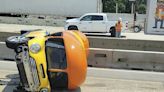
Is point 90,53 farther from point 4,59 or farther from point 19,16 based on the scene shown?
point 19,16

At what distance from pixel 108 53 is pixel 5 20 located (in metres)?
28.3

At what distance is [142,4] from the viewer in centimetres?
9588

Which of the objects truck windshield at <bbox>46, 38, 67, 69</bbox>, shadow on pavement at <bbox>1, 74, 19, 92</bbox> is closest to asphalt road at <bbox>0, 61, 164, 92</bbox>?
shadow on pavement at <bbox>1, 74, 19, 92</bbox>

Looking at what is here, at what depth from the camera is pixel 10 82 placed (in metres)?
8.11

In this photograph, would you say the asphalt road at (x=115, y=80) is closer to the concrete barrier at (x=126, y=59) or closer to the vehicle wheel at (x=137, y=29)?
the concrete barrier at (x=126, y=59)

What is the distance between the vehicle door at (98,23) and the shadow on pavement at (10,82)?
1671cm

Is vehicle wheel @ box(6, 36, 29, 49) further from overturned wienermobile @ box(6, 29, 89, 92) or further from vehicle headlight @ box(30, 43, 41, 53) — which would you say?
vehicle headlight @ box(30, 43, 41, 53)

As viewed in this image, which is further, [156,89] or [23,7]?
[23,7]

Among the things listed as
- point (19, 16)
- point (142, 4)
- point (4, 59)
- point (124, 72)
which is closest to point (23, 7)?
point (19, 16)

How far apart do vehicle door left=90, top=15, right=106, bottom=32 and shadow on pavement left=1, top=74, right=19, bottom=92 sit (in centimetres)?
1671

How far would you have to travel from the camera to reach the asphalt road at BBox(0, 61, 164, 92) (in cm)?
788

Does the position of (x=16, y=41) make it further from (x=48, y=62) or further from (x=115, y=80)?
(x=115, y=80)

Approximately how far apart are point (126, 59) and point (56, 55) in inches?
134

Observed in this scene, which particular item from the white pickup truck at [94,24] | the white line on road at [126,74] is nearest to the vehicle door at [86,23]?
the white pickup truck at [94,24]
